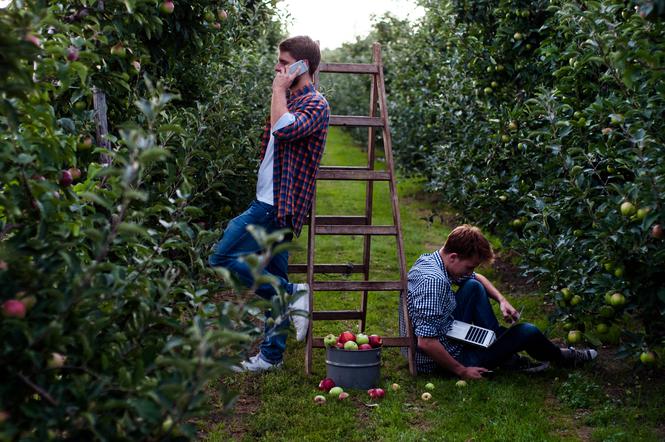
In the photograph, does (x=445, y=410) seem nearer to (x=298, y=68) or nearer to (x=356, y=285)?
(x=356, y=285)

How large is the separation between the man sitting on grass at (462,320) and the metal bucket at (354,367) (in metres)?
0.34

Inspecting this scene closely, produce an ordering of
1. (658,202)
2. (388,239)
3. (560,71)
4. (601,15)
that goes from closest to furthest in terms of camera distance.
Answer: (658,202), (601,15), (560,71), (388,239)

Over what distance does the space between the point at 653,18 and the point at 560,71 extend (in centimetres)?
206

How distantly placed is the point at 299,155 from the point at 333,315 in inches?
50.4

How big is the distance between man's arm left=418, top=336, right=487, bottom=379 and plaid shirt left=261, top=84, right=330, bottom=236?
1.03 meters

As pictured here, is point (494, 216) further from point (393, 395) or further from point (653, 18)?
point (653, 18)

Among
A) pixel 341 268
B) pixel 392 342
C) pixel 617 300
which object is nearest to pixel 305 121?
pixel 392 342

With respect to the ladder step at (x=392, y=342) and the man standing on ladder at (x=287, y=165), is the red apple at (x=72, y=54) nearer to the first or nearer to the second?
the man standing on ladder at (x=287, y=165)

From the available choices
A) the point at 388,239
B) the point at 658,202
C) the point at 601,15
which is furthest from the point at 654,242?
→ the point at 388,239

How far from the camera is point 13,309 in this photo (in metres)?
1.84

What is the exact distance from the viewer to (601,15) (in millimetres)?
3674

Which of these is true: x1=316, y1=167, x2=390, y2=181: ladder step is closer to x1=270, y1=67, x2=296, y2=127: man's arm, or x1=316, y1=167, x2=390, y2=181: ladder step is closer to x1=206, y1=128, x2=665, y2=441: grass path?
x1=270, y1=67, x2=296, y2=127: man's arm

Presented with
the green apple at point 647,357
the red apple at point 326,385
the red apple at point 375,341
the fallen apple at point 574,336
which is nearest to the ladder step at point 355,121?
the red apple at point 375,341

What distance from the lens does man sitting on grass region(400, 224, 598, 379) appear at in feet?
14.6
